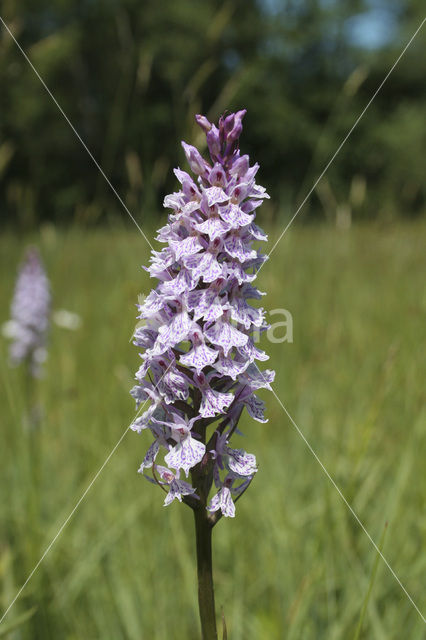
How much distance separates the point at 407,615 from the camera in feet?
→ 6.51

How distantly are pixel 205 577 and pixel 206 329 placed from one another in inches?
17.0

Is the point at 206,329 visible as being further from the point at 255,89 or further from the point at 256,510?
the point at 255,89

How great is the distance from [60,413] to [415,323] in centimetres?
257

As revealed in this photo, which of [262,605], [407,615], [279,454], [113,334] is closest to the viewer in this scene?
[407,615]

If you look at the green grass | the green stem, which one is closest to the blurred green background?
the green grass

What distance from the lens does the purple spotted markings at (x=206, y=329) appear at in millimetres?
1043

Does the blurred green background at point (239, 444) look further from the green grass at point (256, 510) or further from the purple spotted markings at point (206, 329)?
the purple spotted markings at point (206, 329)

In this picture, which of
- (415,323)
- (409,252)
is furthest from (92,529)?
(409,252)

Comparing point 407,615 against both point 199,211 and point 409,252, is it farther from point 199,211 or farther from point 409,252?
point 409,252

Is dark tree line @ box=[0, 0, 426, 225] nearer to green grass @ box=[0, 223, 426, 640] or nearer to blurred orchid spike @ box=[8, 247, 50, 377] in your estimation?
green grass @ box=[0, 223, 426, 640]

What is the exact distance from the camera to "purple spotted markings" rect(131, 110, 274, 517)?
A: 1.04 m

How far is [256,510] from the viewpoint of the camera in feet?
8.84

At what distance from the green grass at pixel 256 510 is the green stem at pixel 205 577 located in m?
0.52

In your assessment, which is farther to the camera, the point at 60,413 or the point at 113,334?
the point at 113,334
